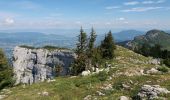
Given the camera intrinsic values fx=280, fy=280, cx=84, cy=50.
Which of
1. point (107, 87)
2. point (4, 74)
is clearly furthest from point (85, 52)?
point (107, 87)

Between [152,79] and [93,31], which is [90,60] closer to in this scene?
[93,31]

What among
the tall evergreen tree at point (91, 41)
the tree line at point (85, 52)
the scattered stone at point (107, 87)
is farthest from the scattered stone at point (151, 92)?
the tall evergreen tree at point (91, 41)

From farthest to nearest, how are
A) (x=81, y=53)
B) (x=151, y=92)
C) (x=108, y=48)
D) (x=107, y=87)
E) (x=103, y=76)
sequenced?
(x=108, y=48), (x=81, y=53), (x=103, y=76), (x=107, y=87), (x=151, y=92)

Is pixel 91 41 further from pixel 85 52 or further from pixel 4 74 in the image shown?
pixel 4 74

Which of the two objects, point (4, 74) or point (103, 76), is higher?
point (103, 76)

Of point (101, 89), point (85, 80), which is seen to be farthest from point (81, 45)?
point (101, 89)

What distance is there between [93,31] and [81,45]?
6.22m

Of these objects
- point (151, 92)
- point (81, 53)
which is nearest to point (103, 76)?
point (151, 92)

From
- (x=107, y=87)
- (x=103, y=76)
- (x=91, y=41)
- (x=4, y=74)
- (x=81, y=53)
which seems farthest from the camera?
(x=91, y=41)

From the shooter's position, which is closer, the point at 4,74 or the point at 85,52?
the point at 4,74

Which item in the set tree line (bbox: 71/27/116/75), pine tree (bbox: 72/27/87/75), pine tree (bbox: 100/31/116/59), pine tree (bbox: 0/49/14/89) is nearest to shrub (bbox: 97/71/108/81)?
pine tree (bbox: 0/49/14/89)

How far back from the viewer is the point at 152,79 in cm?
3400

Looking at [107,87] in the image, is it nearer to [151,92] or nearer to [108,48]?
[151,92]

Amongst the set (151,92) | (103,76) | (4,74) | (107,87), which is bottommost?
(4,74)
